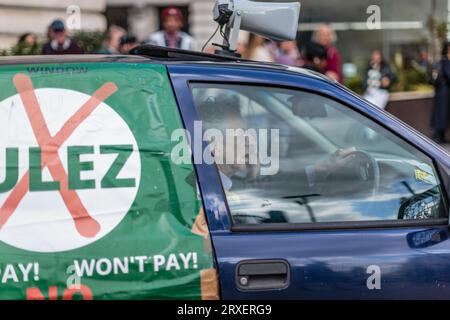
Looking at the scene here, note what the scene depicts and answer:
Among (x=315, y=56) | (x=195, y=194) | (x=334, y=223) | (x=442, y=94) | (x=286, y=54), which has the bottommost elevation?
(x=442, y=94)

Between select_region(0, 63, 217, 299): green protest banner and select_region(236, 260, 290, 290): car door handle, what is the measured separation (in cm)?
10

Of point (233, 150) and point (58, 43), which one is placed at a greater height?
point (233, 150)

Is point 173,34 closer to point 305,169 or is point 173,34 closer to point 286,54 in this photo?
point 286,54

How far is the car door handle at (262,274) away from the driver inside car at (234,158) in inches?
12.4

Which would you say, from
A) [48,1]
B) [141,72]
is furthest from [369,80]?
[141,72]

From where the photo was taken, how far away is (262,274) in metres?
3.11

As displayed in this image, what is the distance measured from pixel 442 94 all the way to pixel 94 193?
11.1 metres

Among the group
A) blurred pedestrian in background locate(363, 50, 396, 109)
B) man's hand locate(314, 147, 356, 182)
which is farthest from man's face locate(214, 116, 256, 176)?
blurred pedestrian in background locate(363, 50, 396, 109)

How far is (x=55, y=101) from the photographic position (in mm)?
3178

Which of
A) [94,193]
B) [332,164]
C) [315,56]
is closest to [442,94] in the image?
[315,56]

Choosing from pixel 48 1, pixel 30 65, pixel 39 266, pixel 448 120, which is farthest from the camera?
pixel 48 1

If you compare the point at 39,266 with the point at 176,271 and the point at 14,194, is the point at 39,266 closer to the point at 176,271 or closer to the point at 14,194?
the point at 14,194
